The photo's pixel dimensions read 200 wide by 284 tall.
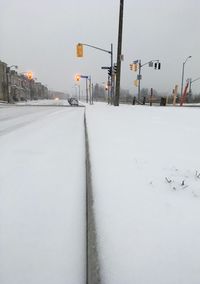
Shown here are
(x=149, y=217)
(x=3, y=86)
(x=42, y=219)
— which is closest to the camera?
(x=149, y=217)

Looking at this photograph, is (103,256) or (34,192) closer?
(103,256)

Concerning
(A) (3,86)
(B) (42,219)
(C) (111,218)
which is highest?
(A) (3,86)

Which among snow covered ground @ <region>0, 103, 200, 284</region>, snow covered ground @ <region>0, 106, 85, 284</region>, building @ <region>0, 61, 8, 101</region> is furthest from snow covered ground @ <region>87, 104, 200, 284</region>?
building @ <region>0, 61, 8, 101</region>

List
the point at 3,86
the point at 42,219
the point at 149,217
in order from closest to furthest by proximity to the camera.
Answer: the point at 149,217 < the point at 42,219 < the point at 3,86

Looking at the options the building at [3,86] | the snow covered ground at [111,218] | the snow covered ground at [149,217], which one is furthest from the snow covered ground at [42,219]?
the building at [3,86]

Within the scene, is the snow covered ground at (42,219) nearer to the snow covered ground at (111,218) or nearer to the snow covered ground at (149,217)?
the snow covered ground at (111,218)

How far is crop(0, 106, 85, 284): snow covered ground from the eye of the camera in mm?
1940

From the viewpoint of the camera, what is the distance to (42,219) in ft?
8.49

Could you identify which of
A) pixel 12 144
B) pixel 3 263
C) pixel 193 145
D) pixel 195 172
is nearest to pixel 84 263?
pixel 3 263

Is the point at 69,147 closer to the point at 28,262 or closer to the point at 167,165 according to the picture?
the point at 167,165

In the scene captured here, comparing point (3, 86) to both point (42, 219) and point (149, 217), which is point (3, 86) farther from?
point (149, 217)

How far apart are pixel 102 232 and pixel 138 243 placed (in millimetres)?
280

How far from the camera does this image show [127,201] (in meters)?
→ 2.54

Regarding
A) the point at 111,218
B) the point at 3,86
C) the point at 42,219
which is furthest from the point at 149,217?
the point at 3,86
